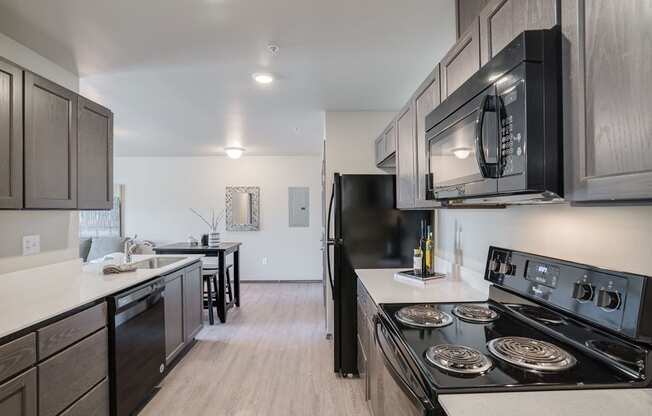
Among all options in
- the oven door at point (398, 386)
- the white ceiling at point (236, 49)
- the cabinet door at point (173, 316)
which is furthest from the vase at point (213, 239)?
the oven door at point (398, 386)

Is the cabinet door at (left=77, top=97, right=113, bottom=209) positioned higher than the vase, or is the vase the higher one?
the cabinet door at (left=77, top=97, right=113, bottom=209)

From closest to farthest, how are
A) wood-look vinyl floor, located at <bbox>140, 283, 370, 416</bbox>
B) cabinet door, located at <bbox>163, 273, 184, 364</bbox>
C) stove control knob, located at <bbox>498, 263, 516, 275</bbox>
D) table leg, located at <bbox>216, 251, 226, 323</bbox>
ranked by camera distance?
stove control knob, located at <bbox>498, 263, 516, 275</bbox>
wood-look vinyl floor, located at <bbox>140, 283, 370, 416</bbox>
cabinet door, located at <bbox>163, 273, 184, 364</bbox>
table leg, located at <bbox>216, 251, 226, 323</bbox>

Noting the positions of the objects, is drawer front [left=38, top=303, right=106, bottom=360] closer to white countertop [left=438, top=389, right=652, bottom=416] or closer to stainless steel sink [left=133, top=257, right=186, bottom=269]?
stainless steel sink [left=133, top=257, right=186, bottom=269]

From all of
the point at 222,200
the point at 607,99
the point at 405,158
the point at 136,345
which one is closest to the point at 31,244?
the point at 136,345

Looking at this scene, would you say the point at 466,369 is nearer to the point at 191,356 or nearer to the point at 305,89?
the point at 305,89

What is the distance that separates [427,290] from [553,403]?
1.18 metres

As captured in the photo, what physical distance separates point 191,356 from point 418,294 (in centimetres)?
234

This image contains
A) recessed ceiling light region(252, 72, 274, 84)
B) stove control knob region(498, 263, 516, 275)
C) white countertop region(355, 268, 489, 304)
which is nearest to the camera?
stove control knob region(498, 263, 516, 275)

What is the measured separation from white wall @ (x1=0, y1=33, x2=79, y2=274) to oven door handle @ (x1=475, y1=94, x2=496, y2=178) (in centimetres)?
252

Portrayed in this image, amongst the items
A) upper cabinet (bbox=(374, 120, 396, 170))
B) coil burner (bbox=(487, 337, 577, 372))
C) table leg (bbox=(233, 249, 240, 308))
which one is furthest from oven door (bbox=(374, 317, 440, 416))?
table leg (bbox=(233, 249, 240, 308))

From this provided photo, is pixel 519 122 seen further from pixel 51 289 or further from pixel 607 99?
pixel 51 289

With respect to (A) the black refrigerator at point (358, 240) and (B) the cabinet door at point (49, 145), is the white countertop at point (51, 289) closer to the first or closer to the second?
(B) the cabinet door at point (49, 145)

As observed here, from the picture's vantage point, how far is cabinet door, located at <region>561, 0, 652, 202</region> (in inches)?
24.8

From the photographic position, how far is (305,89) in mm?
2859
